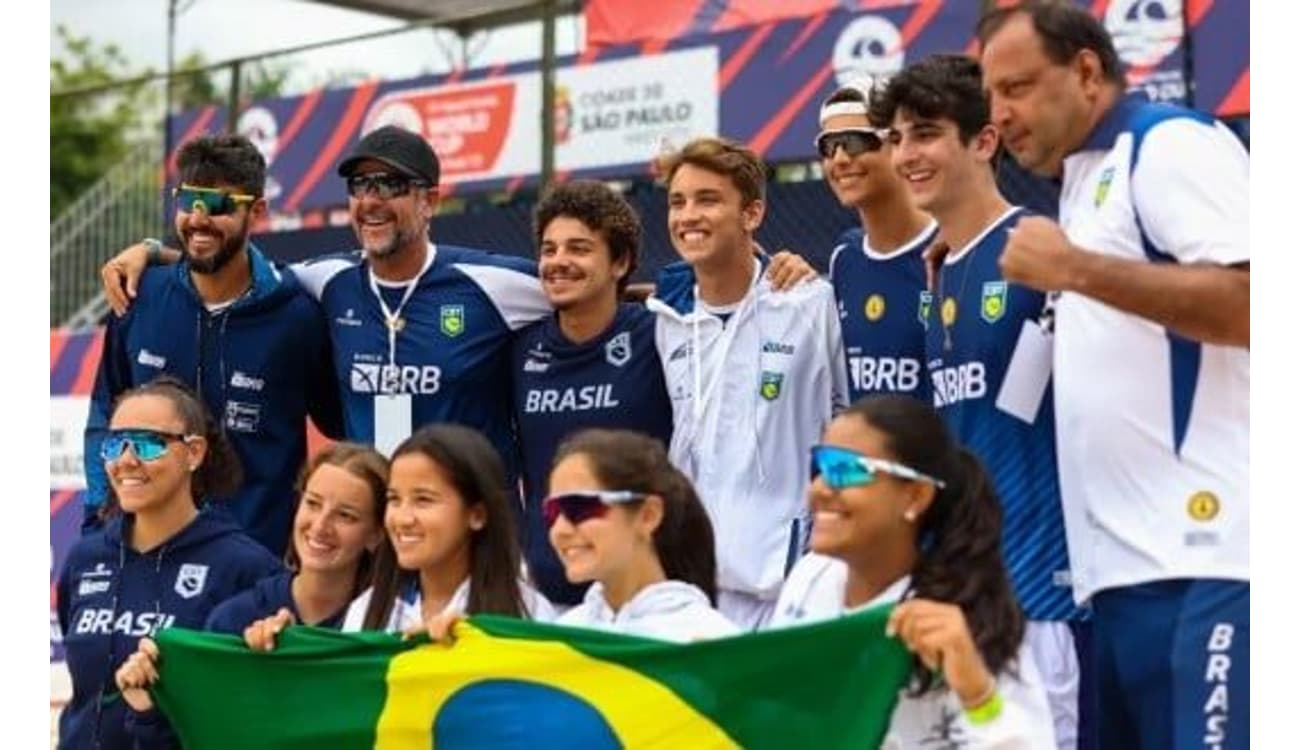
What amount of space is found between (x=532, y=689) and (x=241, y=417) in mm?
2421

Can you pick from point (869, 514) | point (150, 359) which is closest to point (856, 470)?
point (869, 514)

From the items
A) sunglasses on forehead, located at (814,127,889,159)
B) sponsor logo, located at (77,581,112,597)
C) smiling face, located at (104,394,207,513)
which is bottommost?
sponsor logo, located at (77,581,112,597)

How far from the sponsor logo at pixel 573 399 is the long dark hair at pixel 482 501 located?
2.75 ft

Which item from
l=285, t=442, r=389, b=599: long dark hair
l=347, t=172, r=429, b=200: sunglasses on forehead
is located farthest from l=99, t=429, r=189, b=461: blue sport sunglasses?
l=347, t=172, r=429, b=200: sunglasses on forehead

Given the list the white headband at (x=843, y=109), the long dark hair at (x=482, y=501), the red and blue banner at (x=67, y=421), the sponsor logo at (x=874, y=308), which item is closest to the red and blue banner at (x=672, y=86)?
the red and blue banner at (x=67, y=421)

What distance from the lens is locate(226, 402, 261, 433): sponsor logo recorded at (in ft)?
23.5

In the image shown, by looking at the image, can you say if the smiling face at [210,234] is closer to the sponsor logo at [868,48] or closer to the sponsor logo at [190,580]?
the sponsor logo at [190,580]

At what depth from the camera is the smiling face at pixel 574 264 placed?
251 inches

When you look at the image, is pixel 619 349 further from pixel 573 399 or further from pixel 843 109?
pixel 843 109

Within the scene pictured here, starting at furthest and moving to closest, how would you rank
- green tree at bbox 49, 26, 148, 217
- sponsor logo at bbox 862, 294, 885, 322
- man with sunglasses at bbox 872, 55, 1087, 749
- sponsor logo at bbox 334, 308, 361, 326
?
1. green tree at bbox 49, 26, 148, 217
2. sponsor logo at bbox 334, 308, 361, 326
3. sponsor logo at bbox 862, 294, 885, 322
4. man with sunglasses at bbox 872, 55, 1087, 749

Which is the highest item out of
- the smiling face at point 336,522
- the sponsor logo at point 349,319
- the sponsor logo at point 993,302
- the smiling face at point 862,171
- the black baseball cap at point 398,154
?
the black baseball cap at point 398,154

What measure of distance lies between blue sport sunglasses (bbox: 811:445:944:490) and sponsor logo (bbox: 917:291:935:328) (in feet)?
3.52

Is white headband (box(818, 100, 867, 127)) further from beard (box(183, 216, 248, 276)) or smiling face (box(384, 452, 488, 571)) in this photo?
beard (box(183, 216, 248, 276))

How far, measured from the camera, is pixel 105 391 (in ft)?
24.9
